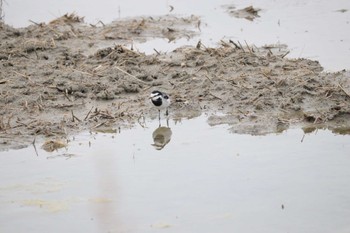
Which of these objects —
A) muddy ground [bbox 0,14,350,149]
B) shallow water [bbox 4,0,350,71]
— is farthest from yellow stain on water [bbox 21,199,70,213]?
shallow water [bbox 4,0,350,71]

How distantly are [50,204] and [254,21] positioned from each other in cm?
892

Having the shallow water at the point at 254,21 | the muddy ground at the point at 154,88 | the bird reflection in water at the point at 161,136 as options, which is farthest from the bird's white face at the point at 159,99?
the shallow water at the point at 254,21

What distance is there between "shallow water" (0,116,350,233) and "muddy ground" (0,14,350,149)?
445mm

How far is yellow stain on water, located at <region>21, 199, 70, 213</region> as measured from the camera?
26.4 ft

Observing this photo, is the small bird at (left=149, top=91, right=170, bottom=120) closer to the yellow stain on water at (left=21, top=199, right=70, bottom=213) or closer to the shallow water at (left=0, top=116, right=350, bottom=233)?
the shallow water at (left=0, top=116, right=350, bottom=233)

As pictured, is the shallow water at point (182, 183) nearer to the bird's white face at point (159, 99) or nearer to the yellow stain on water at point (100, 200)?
the yellow stain on water at point (100, 200)

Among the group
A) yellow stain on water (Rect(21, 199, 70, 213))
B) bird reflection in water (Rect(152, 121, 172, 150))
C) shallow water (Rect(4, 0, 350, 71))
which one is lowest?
yellow stain on water (Rect(21, 199, 70, 213))

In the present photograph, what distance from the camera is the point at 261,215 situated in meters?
7.63

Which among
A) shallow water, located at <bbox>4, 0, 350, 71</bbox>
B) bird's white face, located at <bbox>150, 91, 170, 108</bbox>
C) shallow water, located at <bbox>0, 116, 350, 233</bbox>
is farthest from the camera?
shallow water, located at <bbox>4, 0, 350, 71</bbox>

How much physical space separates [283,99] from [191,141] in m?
1.88

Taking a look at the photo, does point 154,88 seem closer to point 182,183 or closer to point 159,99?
point 159,99

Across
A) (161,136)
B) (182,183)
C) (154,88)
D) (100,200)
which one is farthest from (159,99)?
(100,200)

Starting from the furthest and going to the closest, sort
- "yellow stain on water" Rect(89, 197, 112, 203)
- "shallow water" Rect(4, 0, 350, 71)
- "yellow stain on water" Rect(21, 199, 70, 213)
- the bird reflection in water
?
"shallow water" Rect(4, 0, 350, 71)
the bird reflection in water
"yellow stain on water" Rect(89, 197, 112, 203)
"yellow stain on water" Rect(21, 199, 70, 213)

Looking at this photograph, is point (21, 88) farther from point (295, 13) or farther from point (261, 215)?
point (295, 13)
